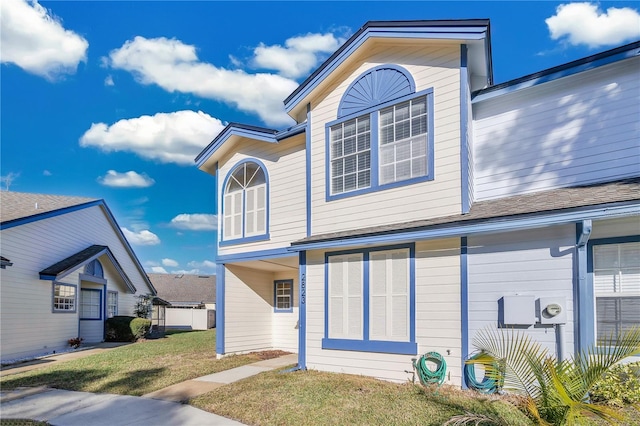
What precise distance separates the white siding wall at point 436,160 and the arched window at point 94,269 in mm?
13513

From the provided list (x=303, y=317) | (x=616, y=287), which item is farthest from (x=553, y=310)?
(x=303, y=317)

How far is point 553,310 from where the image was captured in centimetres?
677

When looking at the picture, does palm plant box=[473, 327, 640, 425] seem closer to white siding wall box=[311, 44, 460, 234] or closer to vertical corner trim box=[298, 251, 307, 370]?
white siding wall box=[311, 44, 460, 234]

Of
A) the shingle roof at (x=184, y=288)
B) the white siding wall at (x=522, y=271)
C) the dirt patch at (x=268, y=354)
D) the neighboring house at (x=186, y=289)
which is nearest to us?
the white siding wall at (x=522, y=271)

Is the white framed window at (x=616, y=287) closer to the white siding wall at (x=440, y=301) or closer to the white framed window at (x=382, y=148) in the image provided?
the white siding wall at (x=440, y=301)

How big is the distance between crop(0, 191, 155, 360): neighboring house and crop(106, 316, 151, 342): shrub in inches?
14.8

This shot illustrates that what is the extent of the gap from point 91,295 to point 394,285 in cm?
1643

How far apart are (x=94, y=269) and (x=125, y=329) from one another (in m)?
3.07

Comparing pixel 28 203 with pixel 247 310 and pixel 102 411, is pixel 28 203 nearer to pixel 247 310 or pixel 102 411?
pixel 247 310

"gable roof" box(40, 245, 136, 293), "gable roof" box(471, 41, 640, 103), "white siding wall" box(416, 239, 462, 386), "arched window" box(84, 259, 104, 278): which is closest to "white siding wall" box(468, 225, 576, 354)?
"white siding wall" box(416, 239, 462, 386)

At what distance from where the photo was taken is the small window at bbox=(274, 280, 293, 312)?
44.9 ft

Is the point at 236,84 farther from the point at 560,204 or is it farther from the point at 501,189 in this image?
the point at 560,204

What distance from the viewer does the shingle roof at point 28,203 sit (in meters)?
15.6

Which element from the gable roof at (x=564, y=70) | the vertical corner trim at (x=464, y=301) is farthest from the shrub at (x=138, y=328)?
the gable roof at (x=564, y=70)
